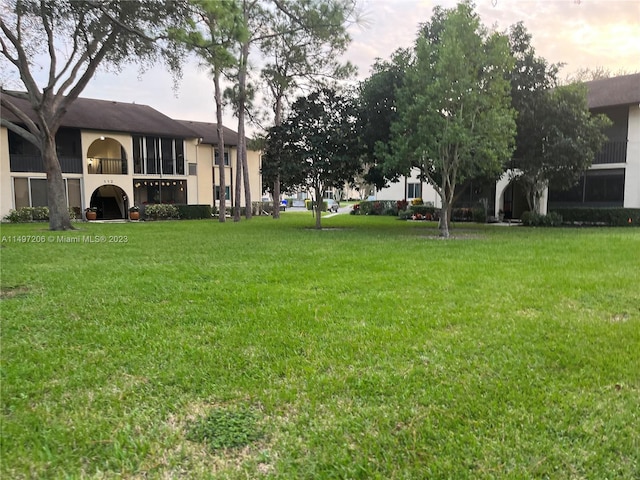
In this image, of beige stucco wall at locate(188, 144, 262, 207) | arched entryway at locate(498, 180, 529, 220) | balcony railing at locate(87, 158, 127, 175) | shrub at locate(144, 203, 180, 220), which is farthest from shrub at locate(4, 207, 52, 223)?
arched entryway at locate(498, 180, 529, 220)

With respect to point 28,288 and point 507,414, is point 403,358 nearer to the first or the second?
point 507,414

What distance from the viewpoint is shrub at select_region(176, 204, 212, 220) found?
27.1m

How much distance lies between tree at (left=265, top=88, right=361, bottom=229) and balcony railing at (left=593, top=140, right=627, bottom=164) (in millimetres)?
12544

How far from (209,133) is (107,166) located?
8225 millimetres

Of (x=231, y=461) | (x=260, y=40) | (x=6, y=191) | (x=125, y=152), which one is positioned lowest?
(x=231, y=461)

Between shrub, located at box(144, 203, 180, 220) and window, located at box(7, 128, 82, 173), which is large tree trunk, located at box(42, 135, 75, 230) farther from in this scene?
shrub, located at box(144, 203, 180, 220)

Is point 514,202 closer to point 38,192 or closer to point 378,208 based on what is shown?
point 378,208

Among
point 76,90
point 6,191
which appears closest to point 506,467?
point 76,90

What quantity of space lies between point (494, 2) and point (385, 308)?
8128 mm

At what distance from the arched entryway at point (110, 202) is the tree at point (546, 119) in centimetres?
2263

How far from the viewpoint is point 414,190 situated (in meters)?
31.6

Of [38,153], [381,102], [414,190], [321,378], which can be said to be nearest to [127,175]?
[38,153]

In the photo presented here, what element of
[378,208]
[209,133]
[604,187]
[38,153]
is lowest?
[378,208]

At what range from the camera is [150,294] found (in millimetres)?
5602
